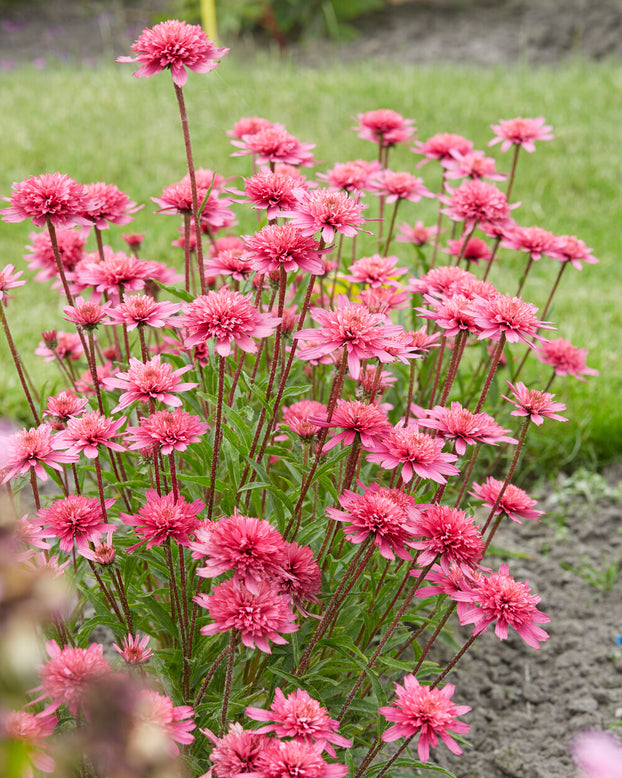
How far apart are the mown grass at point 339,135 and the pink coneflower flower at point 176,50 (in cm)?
222

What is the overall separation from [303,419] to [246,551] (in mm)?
509

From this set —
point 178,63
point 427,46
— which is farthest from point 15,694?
point 427,46

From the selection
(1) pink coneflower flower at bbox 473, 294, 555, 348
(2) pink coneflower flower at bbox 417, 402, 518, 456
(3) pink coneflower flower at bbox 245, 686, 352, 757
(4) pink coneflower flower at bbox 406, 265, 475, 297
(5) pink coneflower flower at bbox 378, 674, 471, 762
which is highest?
(1) pink coneflower flower at bbox 473, 294, 555, 348

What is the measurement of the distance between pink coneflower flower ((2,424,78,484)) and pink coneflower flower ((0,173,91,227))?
0.45 meters

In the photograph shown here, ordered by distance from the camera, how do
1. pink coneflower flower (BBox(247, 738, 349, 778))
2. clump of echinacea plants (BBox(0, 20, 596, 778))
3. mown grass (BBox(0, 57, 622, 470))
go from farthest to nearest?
mown grass (BBox(0, 57, 622, 470)) < clump of echinacea plants (BBox(0, 20, 596, 778)) < pink coneflower flower (BBox(247, 738, 349, 778))

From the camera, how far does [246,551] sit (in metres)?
1.25

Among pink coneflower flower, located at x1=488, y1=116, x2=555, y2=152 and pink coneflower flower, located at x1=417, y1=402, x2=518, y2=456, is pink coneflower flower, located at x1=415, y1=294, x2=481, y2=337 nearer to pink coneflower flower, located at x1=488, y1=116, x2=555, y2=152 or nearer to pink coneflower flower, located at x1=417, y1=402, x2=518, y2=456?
pink coneflower flower, located at x1=417, y1=402, x2=518, y2=456

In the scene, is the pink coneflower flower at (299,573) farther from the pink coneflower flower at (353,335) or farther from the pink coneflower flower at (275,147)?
the pink coneflower flower at (275,147)

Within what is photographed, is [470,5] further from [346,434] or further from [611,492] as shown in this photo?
[346,434]

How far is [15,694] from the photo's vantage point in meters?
0.68

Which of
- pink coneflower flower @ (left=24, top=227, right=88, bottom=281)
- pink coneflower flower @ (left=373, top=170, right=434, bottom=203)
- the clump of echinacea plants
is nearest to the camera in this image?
the clump of echinacea plants

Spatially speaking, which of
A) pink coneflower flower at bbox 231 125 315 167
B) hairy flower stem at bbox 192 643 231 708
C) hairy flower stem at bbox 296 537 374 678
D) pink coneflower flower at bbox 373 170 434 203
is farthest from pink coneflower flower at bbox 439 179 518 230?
hairy flower stem at bbox 192 643 231 708

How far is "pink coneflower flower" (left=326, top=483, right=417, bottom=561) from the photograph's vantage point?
1.37m

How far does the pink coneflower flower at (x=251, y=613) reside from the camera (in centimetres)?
124
